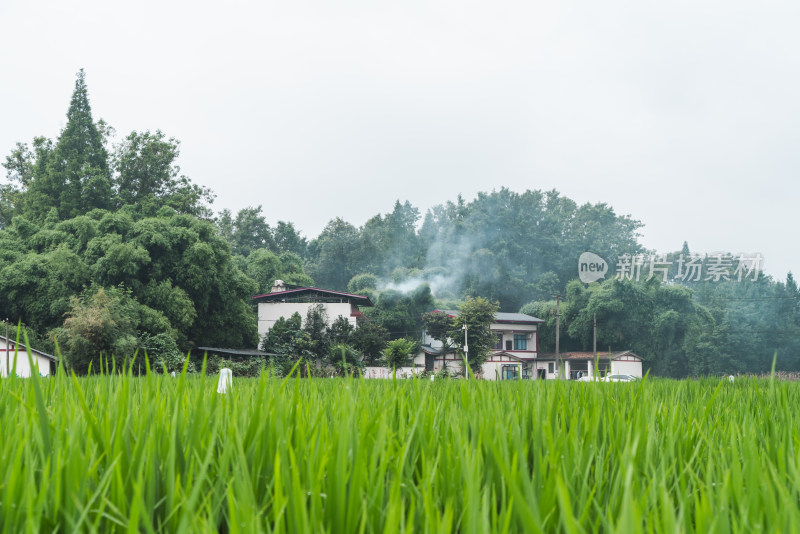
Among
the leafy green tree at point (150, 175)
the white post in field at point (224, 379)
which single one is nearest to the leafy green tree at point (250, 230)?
the leafy green tree at point (150, 175)

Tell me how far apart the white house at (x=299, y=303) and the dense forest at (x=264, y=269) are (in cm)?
165

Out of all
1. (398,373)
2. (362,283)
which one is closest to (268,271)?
(362,283)

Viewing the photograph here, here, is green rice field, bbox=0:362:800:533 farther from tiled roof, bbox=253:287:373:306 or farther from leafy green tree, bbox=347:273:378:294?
leafy green tree, bbox=347:273:378:294

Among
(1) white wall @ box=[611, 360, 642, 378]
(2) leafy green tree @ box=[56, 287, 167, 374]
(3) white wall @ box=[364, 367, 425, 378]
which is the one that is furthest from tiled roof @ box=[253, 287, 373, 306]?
(1) white wall @ box=[611, 360, 642, 378]

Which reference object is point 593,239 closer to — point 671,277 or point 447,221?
point 671,277

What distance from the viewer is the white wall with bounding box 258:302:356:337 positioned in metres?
41.2

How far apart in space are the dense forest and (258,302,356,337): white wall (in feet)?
5.29

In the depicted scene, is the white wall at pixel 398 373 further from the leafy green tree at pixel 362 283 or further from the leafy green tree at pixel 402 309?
the leafy green tree at pixel 362 283

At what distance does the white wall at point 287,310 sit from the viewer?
41.2m

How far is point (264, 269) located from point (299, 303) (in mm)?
13889

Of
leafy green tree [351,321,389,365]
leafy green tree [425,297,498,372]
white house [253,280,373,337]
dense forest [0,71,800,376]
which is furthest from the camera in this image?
leafy green tree [425,297,498,372]

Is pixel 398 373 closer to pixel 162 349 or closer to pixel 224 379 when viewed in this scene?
pixel 162 349

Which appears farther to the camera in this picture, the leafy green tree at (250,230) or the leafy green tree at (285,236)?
the leafy green tree at (285,236)

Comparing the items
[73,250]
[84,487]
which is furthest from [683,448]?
[73,250]
